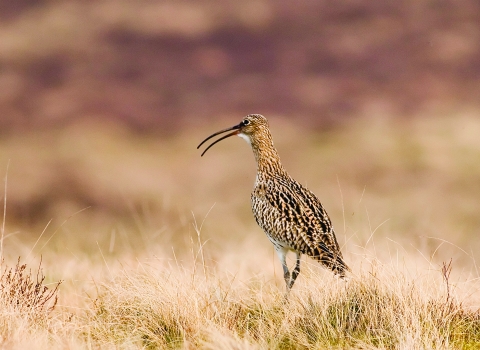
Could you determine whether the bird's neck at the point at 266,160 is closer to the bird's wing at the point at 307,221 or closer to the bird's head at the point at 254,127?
the bird's head at the point at 254,127

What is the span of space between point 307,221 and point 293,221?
12cm

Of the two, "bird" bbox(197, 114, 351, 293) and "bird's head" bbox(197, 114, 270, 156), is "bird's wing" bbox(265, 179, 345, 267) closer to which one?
"bird" bbox(197, 114, 351, 293)

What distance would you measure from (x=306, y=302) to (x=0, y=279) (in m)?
2.39

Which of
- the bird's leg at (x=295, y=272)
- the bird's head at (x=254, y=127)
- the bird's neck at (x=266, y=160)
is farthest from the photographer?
the bird's head at (x=254, y=127)

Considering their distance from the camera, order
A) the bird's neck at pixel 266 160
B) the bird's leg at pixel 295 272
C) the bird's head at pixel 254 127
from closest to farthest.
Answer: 1. the bird's leg at pixel 295 272
2. the bird's neck at pixel 266 160
3. the bird's head at pixel 254 127

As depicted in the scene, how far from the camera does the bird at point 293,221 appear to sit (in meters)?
6.95

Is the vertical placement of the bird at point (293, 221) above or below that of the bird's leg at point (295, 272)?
above

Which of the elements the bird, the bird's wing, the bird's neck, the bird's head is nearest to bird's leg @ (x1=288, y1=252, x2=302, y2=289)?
the bird

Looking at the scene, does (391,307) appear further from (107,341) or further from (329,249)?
(107,341)

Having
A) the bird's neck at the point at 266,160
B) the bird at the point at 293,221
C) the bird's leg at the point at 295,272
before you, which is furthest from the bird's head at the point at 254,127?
the bird's leg at the point at 295,272

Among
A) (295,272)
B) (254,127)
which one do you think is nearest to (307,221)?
(295,272)

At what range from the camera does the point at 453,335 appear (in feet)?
19.4

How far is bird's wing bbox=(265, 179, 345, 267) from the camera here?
695 cm

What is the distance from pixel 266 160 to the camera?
25.7ft
